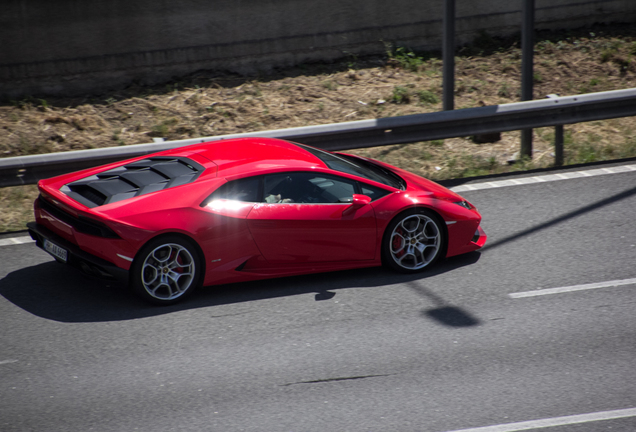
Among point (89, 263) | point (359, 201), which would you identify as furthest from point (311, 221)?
point (89, 263)

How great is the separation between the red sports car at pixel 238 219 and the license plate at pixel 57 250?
18mm

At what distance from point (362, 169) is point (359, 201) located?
0.67m

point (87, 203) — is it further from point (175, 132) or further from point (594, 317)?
point (175, 132)

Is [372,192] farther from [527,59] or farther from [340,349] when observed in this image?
[527,59]

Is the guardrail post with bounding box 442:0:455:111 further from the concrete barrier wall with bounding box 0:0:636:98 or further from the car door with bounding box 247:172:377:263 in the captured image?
the car door with bounding box 247:172:377:263

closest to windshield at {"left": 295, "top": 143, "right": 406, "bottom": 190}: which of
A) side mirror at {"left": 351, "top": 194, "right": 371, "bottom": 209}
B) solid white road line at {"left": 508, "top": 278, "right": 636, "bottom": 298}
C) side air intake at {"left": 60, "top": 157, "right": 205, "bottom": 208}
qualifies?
side mirror at {"left": 351, "top": 194, "right": 371, "bottom": 209}

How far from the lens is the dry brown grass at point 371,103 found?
1120 cm

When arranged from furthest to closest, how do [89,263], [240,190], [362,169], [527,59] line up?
[527,59] < [362,169] < [240,190] < [89,263]

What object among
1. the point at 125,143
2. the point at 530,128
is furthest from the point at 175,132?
the point at 530,128

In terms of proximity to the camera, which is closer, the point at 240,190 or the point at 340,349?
the point at 340,349

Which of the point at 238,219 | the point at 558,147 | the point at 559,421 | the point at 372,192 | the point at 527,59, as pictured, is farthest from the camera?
the point at 527,59

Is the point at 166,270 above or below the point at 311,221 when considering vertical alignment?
below

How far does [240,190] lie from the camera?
261 inches

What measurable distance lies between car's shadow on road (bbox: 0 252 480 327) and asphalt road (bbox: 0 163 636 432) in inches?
0.8
